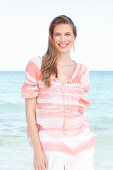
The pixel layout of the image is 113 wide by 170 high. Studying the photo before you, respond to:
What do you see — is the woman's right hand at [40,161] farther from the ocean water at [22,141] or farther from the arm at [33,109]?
the ocean water at [22,141]

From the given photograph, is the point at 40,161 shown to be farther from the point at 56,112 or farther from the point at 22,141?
the point at 22,141

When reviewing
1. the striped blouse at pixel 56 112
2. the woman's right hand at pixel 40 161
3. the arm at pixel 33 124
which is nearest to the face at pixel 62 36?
the striped blouse at pixel 56 112

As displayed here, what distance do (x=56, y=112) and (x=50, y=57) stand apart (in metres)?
0.36

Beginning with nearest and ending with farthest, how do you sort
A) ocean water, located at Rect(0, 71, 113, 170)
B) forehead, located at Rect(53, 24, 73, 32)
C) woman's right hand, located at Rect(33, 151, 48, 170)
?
woman's right hand, located at Rect(33, 151, 48, 170)
forehead, located at Rect(53, 24, 73, 32)
ocean water, located at Rect(0, 71, 113, 170)

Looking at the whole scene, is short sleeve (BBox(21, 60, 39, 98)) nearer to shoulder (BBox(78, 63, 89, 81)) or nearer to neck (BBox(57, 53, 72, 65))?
neck (BBox(57, 53, 72, 65))

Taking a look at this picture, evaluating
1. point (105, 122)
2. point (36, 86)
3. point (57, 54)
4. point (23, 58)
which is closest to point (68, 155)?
point (36, 86)

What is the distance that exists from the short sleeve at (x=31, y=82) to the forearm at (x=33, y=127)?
54 mm

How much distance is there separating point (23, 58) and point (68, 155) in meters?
33.3

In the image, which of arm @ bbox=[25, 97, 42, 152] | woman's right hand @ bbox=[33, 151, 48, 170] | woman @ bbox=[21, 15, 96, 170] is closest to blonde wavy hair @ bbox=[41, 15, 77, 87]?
woman @ bbox=[21, 15, 96, 170]

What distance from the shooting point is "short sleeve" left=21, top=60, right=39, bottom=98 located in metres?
2.46

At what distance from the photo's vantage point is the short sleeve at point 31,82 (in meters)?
2.46

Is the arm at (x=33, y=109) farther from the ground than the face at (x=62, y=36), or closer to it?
closer to it

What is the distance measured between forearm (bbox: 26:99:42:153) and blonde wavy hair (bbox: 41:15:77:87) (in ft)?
0.55

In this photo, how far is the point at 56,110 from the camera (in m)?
2.50
